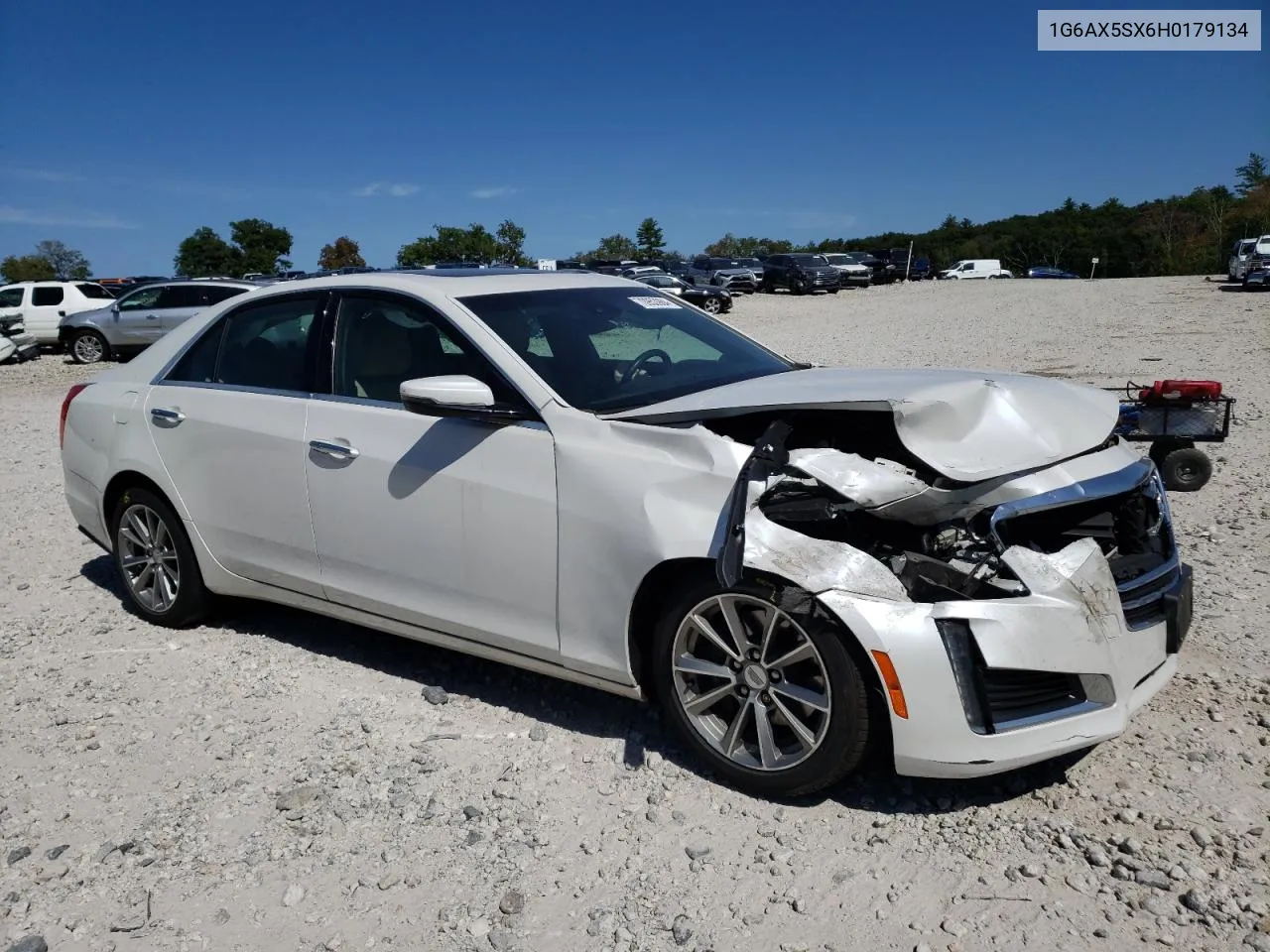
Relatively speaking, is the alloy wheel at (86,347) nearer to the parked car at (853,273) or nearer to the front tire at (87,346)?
the front tire at (87,346)

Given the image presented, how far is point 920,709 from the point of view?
117 inches

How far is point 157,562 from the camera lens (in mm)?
5148

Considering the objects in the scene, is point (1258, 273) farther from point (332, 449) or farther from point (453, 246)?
point (332, 449)

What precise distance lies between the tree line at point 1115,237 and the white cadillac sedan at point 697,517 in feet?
176

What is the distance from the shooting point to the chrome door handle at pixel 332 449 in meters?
4.14

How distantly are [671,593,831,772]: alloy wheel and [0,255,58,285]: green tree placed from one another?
3661 inches

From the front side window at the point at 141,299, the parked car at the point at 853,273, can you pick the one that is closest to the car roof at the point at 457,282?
the front side window at the point at 141,299

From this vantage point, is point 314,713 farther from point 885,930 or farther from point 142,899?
point 885,930

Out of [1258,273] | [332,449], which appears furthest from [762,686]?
[1258,273]

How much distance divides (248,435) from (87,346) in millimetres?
20101

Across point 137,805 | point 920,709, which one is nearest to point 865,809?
point 920,709

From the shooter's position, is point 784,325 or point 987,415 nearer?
point 987,415

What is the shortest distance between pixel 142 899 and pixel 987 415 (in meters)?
3.02

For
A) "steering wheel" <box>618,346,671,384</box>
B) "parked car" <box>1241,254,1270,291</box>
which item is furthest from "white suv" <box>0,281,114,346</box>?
"parked car" <box>1241,254,1270,291</box>
